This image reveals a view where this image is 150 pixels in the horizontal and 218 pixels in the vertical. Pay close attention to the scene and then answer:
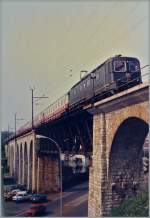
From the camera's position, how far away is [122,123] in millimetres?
14789

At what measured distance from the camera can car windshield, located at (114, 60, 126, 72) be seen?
17236 mm

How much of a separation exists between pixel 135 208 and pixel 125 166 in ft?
8.75

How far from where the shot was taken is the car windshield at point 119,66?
56.5 feet

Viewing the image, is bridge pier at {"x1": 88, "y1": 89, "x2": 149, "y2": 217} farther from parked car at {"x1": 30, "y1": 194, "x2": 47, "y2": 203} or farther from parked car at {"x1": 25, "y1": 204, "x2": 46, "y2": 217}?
parked car at {"x1": 25, "y1": 204, "x2": 46, "y2": 217}

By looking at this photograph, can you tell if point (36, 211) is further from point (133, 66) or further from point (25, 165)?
point (25, 165)

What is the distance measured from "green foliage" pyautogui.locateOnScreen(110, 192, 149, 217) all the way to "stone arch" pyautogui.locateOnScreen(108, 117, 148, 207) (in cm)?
48

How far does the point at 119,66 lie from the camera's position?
687 inches

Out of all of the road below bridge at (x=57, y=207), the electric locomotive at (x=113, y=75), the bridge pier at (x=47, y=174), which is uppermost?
the electric locomotive at (x=113, y=75)

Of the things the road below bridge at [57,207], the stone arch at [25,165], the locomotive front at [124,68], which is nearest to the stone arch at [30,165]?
the stone arch at [25,165]

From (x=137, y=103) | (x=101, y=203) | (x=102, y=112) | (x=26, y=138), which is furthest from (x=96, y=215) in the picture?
(x=26, y=138)

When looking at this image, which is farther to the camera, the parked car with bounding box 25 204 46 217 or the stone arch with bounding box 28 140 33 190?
the stone arch with bounding box 28 140 33 190

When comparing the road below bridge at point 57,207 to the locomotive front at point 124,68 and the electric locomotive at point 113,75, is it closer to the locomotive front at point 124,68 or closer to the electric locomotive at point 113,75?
the electric locomotive at point 113,75

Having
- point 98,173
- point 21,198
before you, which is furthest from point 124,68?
point 21,198

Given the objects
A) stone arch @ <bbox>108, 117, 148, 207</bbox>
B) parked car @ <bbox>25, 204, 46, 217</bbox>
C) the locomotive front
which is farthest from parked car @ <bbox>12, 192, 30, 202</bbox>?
the locomotive front
